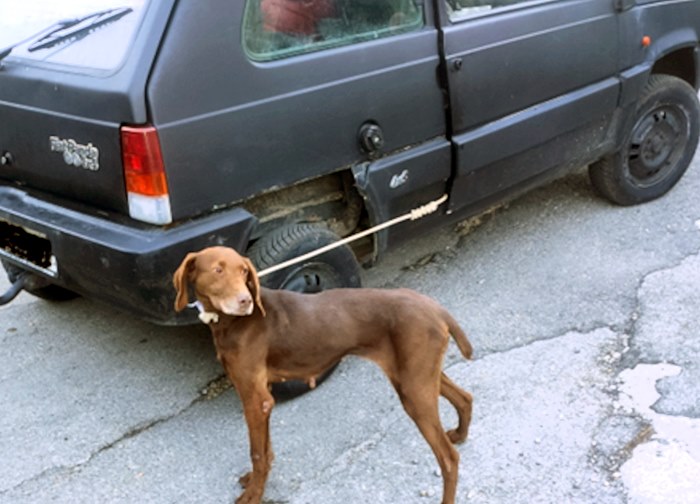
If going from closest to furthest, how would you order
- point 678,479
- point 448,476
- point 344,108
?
point 448,476 → point 678,479 → point 344,108

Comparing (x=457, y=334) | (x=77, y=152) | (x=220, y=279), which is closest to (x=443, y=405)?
(x=457, y=334)

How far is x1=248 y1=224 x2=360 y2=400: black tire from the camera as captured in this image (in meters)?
3.36

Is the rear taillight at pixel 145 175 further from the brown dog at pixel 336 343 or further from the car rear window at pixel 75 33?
the brown dog at pixel 336 343

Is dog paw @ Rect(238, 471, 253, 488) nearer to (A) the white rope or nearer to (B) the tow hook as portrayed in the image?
(A) the white rope

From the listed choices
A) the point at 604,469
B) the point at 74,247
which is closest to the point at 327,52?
the point at 74,247

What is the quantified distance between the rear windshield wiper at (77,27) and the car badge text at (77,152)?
0.47 m

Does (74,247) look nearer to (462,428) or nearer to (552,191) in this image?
(462,428)

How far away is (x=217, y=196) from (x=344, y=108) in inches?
26.4

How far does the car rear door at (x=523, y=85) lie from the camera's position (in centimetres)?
382

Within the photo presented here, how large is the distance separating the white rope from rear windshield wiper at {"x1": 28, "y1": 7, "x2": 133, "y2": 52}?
1.15 metres

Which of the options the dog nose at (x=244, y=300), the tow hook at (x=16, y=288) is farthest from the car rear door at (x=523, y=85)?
the tow hook at (x=16, y=288)

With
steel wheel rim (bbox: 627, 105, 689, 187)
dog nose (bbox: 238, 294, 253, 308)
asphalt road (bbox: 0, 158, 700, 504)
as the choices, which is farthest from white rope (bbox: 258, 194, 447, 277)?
steel wheel rim (bbox: 627, 105, 689, 187)

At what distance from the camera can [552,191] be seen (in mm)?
5453

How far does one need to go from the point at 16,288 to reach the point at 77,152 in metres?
0.79
